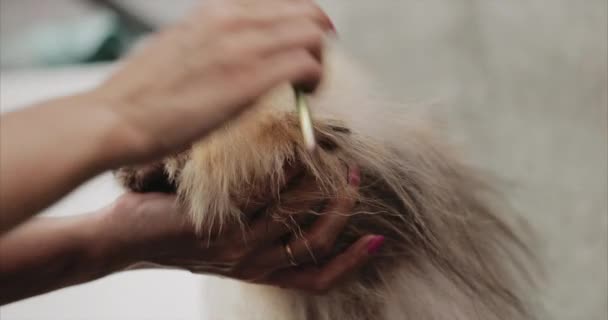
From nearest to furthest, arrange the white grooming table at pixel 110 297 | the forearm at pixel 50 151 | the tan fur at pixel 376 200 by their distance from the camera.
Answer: the forearm at pixel 50 151, the tan fur at pixel 376 200, the white grooming table at pixel 110 297

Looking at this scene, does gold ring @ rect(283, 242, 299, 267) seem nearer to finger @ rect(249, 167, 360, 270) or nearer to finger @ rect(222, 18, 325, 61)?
finger @ rect(249, 167, 360, 270)

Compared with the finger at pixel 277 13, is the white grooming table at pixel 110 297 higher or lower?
lower

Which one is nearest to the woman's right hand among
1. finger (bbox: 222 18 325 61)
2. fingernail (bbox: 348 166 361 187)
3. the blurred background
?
finger (bbox: 222 18 325 61)

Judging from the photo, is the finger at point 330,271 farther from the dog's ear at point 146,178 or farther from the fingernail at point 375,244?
the dog's ear at point 146,178

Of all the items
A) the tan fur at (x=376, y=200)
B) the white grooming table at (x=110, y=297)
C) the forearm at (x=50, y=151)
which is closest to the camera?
the forearm at (x=50, y=151)

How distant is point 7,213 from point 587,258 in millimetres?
864

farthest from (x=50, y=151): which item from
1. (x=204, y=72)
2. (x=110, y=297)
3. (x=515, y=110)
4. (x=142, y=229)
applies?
(x=515, y=110)

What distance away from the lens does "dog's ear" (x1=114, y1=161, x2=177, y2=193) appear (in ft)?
1.56

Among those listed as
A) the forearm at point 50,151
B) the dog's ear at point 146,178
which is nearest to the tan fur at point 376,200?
the dog's ear at point 146,178

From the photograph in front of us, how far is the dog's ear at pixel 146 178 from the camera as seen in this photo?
48 cm

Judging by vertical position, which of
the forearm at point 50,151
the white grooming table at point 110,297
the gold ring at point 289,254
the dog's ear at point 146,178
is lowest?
the white grooming table at point 110,297

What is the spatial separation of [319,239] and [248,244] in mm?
59

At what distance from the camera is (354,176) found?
499 mm

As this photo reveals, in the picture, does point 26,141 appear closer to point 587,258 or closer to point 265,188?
point 265,188
